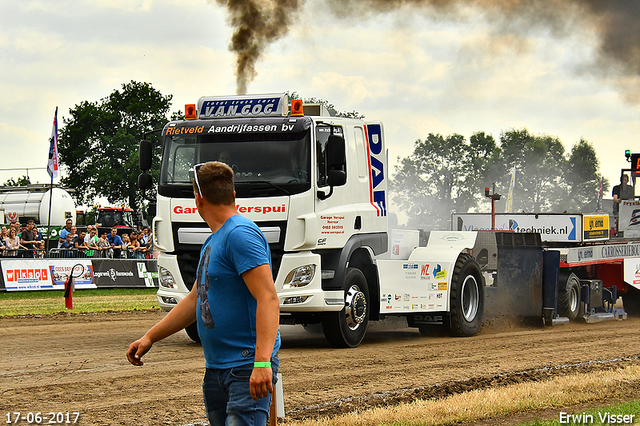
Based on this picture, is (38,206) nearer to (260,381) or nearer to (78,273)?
(78,273)

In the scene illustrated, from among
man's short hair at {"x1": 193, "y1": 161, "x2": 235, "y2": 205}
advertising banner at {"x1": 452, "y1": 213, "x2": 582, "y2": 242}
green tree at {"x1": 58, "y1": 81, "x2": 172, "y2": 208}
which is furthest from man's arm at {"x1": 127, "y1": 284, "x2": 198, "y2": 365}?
green tree at {"x1": 58, "y1": 81, "x2": 172, "y2": 208}

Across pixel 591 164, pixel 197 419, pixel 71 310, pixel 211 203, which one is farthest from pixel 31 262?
pixel 591 164

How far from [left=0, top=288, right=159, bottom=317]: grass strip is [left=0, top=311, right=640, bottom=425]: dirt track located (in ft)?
8.14

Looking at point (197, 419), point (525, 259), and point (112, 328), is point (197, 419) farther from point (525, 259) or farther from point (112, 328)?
point (525, 259)

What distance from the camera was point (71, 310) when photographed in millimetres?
16922

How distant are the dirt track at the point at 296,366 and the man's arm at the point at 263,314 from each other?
2912 mm

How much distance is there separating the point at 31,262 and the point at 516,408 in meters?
16.8

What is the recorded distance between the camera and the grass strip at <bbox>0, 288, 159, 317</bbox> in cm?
Result: 1688

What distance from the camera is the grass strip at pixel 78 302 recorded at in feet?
Answer: 55.4

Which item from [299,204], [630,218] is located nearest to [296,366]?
[299,204]

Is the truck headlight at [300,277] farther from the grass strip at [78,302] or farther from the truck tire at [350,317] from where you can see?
the grass strip at [78,302]

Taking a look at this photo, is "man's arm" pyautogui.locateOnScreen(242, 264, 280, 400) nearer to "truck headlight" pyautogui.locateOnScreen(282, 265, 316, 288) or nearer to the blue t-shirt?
the blue t-shirt

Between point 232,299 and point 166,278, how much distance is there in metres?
7.29

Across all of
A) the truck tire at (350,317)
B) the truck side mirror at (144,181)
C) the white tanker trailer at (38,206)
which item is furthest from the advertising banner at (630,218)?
the white tanker trailer at (38,206)
